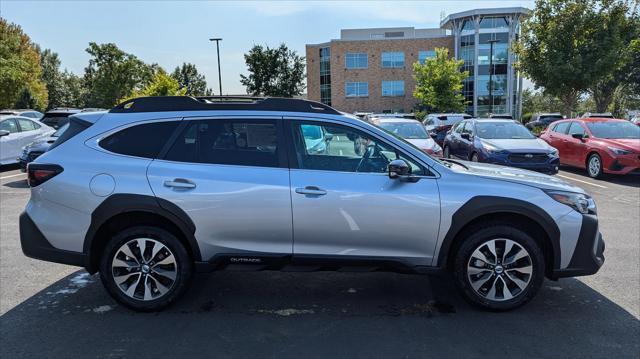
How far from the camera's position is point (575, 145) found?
512 inches

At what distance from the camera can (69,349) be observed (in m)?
3.49

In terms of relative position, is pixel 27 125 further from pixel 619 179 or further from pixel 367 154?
pixel 619 179

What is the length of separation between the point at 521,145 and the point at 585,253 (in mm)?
8011

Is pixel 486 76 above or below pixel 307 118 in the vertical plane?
above

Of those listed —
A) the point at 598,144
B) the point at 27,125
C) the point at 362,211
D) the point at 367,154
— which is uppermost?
the point at 27,125

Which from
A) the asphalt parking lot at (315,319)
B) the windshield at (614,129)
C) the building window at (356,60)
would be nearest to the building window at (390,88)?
the building window at (356,60)

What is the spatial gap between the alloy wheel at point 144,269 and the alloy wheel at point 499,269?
8.31 ft

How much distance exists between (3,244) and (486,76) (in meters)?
57.6

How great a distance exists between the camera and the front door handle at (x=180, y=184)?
13.0ft

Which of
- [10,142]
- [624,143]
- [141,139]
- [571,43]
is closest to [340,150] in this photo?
[141,139]

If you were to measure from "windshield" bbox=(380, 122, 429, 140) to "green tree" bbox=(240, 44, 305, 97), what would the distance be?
139 ft

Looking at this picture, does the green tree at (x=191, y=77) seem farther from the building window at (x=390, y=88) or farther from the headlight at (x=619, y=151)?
the headlight at (x=619, y=151)

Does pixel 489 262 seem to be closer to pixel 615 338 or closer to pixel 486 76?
pixel 615 338

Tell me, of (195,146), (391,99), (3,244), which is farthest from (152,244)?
(391,99)
